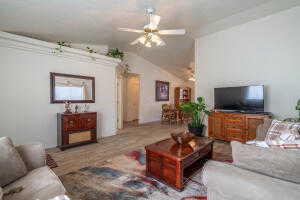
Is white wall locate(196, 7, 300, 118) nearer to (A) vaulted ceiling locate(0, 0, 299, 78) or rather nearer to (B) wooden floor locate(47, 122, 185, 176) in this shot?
(A) vaulted ceiling locate(0, 0, 299, 78)

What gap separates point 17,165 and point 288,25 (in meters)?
5.55

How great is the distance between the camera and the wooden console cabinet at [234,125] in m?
3.66

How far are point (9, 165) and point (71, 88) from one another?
293 centimetres

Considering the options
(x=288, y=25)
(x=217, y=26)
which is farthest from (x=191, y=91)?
(x=288, y=25)

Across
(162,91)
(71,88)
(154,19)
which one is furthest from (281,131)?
(162,91)

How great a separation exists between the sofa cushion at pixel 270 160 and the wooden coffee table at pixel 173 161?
0.87m

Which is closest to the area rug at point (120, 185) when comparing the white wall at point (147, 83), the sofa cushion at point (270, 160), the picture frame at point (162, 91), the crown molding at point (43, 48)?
the sofa cushion at point (270, 160)

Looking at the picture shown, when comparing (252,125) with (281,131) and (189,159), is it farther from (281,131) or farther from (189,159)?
(189,159)

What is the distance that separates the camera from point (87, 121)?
159 inches

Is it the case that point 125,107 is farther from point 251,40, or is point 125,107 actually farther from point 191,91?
point 251,40

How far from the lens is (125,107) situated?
7.69 m

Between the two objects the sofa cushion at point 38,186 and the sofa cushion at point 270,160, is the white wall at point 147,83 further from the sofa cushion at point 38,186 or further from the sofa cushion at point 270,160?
the sofa cushion at point 270,160

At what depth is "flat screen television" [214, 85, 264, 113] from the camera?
12.1 ft

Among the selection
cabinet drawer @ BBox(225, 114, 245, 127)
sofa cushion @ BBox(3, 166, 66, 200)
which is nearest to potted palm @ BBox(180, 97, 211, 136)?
cabinet drawer @ BBox(225, 114, 245, 127)
